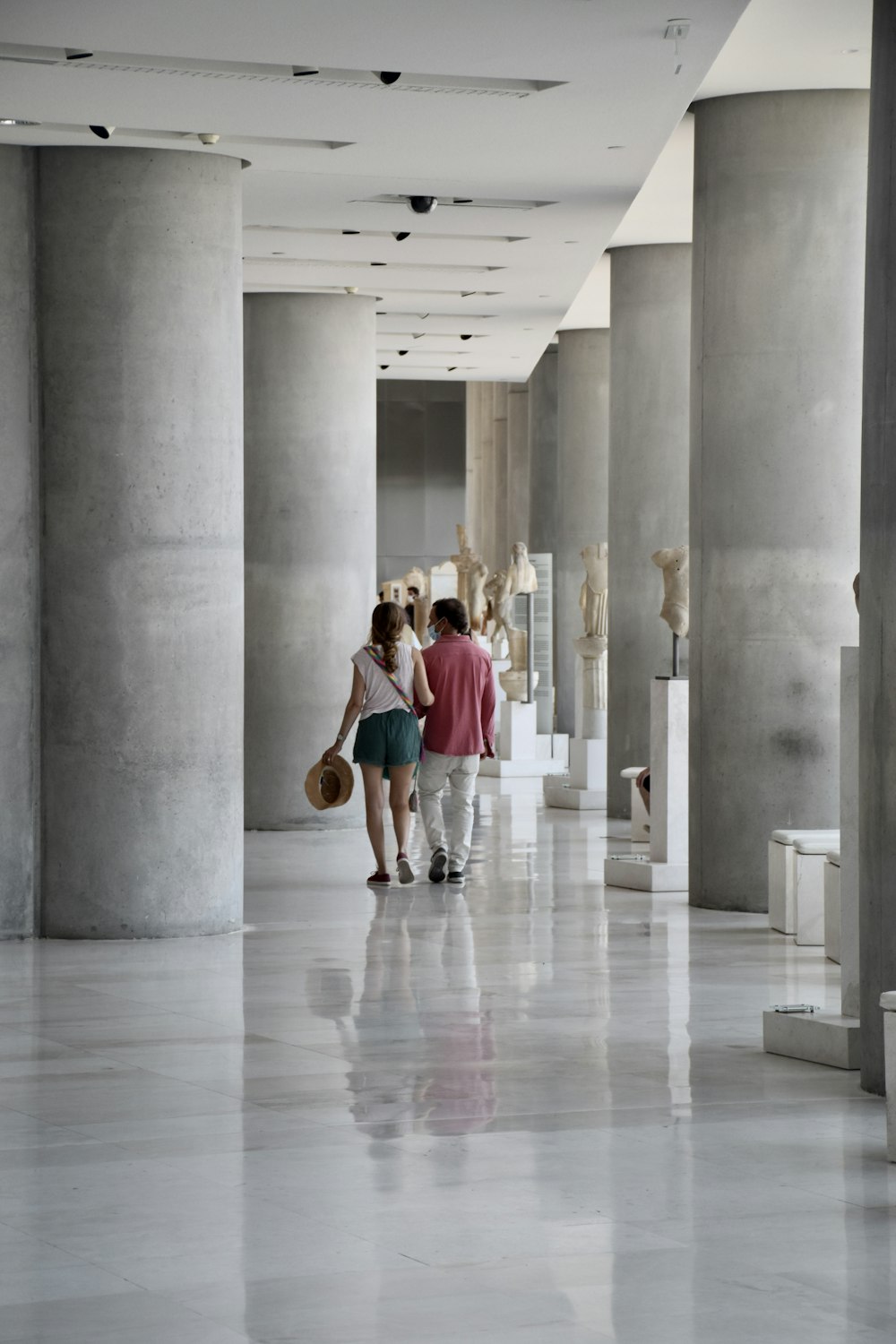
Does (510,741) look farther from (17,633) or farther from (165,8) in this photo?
(165,8)

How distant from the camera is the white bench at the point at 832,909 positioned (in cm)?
989

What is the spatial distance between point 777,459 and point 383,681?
269 centimetres

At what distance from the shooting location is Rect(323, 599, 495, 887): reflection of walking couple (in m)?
12.3

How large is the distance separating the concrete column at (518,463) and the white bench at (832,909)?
30.8m

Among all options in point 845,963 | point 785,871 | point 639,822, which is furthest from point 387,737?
point 845,963

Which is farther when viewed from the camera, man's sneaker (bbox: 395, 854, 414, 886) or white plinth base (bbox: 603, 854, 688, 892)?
man's sneaker (bbox: 395, 854, 414, 886)

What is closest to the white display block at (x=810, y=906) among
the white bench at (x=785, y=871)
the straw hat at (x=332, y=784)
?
the white bench at (x=785, y=871)

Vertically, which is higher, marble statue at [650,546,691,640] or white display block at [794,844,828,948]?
marble statue at [650,546,691,640]

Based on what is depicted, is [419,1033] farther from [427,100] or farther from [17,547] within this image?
[427,100]

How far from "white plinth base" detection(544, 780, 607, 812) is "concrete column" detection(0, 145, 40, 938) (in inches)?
342

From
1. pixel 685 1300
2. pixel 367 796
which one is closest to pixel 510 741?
pixel 367 796

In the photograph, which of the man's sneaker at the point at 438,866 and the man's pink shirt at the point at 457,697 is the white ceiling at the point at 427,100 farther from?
the man's sneaker at the point at 438,866

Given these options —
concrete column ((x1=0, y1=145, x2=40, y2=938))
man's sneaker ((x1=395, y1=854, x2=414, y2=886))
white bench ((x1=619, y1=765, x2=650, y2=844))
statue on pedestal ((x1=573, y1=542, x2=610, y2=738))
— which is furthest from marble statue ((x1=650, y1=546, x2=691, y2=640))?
statue on pedestal ((x1=573, y1=542, x2=610, y2=738))

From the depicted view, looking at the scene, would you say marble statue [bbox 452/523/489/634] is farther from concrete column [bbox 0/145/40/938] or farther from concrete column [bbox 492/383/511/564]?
concrete column [bbox 0/145/40/938]
